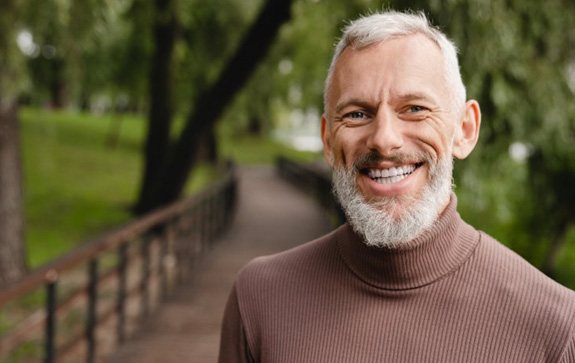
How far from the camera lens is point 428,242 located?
1.64 m

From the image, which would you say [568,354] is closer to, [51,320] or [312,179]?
[51,320]

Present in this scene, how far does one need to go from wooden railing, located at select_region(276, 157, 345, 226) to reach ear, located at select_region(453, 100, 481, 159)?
10.8m

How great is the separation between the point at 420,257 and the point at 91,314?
4661mm

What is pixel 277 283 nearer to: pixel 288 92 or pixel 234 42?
Answer: pixel 234 42

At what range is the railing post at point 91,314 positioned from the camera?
583 cm

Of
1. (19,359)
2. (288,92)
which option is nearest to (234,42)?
(19,359)

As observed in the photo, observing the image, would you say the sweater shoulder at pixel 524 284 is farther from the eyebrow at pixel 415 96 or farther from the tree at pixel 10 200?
the tree at pixel 10 200

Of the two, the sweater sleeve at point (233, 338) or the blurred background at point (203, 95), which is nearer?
the sweater sleeve at point (233, 338)

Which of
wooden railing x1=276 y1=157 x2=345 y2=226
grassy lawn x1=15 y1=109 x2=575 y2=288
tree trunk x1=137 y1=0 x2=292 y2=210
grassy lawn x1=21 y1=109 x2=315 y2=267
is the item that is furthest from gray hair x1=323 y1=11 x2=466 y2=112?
wooden railing x1=276 y1=157 x2=345 y2=226

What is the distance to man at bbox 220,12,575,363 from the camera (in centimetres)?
157

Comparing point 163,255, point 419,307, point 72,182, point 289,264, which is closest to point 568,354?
point 419,307

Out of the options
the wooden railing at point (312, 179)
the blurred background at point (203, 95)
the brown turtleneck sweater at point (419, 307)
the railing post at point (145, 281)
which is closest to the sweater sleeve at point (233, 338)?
the brown turtleneck sweater at point (419, 307)

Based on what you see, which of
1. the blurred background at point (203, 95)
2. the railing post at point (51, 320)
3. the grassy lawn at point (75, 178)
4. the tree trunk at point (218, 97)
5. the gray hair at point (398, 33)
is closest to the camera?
the gray hair at point (398, 33)

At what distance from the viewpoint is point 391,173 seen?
5.26 ft
